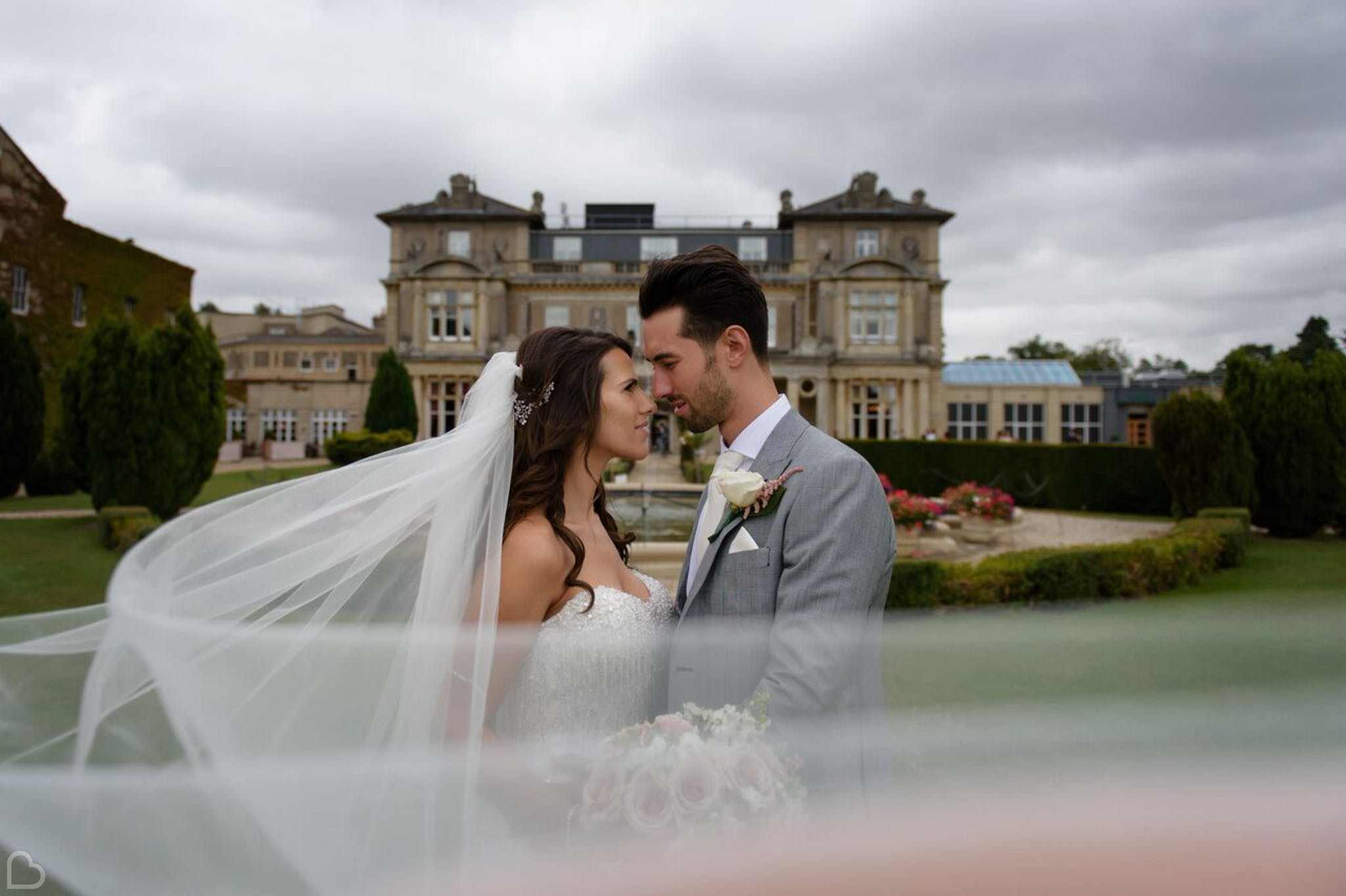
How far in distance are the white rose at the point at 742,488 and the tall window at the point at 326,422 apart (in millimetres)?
46805

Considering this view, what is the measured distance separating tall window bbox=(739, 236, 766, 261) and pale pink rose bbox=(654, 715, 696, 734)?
1759 inches

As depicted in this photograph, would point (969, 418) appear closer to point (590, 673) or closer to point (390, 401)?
point (390, 401)

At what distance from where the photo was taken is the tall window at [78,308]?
2759 centimetres

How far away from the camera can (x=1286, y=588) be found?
10414mm

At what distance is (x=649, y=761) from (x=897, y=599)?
770 centimetres

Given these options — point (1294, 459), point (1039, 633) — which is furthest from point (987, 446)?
point (1039, 633)

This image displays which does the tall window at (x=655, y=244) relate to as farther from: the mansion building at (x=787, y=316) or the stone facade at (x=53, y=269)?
the stone facade at (x=53, y=269)

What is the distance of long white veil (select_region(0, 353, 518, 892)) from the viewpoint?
74.2 inches

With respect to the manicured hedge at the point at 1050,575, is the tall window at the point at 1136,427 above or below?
above

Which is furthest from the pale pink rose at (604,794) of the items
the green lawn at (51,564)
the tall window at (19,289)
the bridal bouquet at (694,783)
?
the tall window at (19,289)

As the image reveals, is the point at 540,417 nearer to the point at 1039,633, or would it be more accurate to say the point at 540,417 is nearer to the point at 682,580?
the point at 682,580

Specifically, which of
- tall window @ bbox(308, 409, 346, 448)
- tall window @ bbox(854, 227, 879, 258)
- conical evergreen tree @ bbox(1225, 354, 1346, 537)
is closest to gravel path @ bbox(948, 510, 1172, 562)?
conical evergreen tree @ bbox(1225, 354, 1346, 537)

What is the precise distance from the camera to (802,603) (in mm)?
1977

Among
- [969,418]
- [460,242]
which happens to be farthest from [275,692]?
[460,242]
